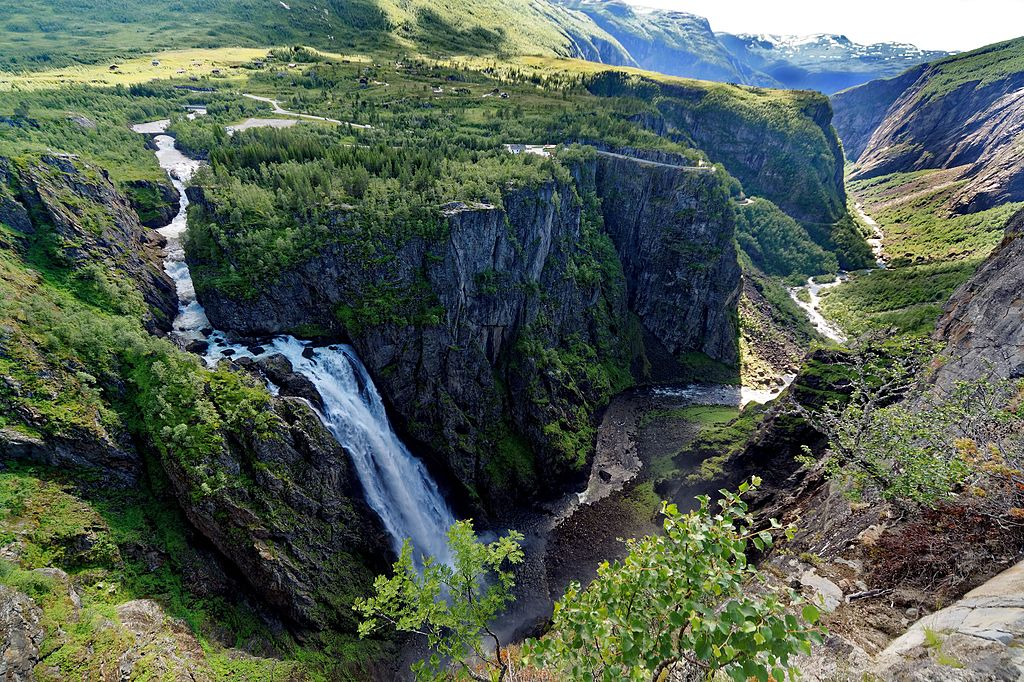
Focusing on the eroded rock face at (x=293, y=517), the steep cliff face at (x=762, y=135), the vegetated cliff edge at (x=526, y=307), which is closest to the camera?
the eroded rock face at (x=293, y=517)

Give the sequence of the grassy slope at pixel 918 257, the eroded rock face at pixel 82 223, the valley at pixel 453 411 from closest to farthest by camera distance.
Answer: the valley at pixel 453 411 → the eroded rock face at pixel 82 223 → the grassy slope at pixel 918 257

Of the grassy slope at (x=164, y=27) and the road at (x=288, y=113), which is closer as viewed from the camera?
the road at (x=288, y=113)

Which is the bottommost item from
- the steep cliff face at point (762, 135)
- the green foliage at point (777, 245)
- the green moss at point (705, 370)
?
the green moss at point (705, 370)

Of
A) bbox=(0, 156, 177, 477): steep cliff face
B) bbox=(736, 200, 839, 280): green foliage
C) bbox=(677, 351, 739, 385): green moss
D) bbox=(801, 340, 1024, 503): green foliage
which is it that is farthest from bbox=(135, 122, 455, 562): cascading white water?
bbox=(736, 200, 839, 280): green foliage

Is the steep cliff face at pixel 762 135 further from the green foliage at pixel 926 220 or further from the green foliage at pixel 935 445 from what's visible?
the green foliage at pixel 935 445

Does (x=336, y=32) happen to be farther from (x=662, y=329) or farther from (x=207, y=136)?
(x=662, y=329)

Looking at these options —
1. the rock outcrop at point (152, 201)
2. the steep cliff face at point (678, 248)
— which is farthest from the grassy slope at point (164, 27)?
the steep cliff face at point (678, 248)

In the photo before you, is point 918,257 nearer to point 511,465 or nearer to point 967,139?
point 967,139
